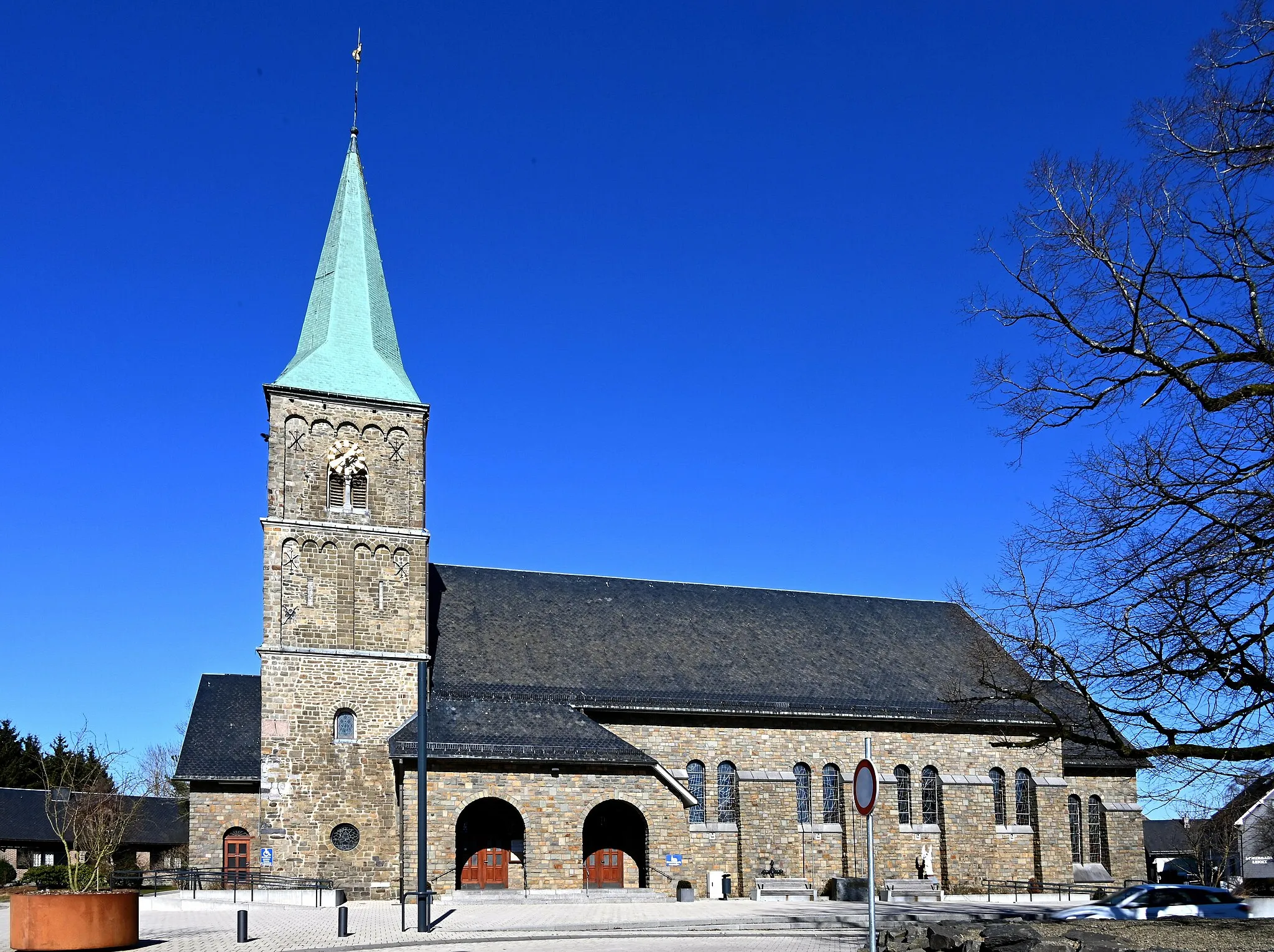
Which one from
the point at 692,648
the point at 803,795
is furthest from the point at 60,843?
the point at 803,795

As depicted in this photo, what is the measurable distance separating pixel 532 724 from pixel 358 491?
9.12 meters

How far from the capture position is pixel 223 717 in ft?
122

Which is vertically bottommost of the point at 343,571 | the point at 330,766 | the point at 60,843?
the point at 60,843

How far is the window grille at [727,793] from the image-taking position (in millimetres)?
37125

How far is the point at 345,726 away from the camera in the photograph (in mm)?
34625

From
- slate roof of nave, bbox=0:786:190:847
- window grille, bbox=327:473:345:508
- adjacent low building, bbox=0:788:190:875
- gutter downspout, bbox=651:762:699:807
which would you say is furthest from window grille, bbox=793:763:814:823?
adjacent low building, bbox=0:788:190:875

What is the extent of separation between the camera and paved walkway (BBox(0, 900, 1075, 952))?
21078 mm

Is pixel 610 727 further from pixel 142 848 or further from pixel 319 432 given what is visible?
pixel 142 848

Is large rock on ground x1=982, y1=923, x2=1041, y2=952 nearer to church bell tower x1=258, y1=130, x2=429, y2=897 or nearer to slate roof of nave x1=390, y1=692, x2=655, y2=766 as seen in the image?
slate roof of nave x1=390, y1=692, x2=655, y2=766

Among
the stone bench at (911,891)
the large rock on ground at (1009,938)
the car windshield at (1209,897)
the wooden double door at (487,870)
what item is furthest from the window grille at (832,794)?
the large rock on ground at (1009,938)

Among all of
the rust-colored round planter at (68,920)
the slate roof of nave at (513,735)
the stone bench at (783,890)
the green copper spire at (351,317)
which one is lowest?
the stone bench at (783,890)

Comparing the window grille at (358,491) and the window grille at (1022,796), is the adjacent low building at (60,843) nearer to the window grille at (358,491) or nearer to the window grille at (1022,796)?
the window grille at (358,491)

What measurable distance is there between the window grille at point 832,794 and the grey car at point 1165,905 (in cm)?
1415

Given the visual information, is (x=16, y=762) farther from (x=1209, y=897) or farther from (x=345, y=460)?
(x=1209, y=897)
